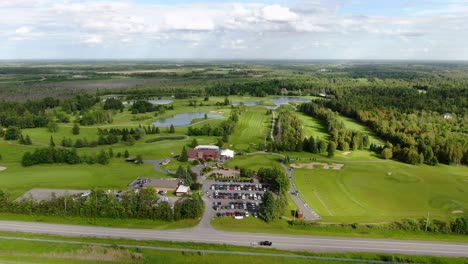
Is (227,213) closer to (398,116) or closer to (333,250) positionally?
(333,250)

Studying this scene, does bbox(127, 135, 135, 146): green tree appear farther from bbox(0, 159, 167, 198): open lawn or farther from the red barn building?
the red barn building

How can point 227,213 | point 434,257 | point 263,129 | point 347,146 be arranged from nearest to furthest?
point 434,257 < point 227,213 < point 347,146 < point 263,129

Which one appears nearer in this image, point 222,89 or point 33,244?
point 33,244

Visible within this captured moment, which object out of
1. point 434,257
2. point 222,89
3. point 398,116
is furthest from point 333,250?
point 222,89

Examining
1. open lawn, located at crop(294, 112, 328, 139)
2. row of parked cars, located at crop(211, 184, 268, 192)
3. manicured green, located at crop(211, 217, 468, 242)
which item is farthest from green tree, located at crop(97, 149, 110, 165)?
open lawn, located at crop(294, 112, 328, 139)

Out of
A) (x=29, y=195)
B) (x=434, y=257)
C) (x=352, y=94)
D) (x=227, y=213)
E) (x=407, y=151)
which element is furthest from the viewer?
(x=352, y=94)

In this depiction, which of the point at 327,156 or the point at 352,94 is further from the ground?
the point at 352,94
